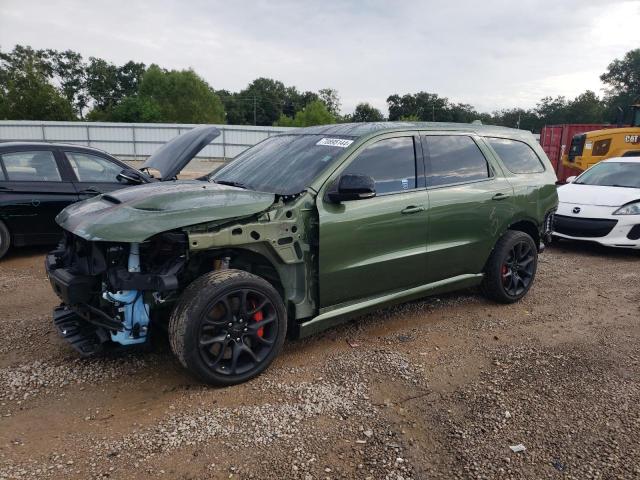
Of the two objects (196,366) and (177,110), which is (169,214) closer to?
(196,366)

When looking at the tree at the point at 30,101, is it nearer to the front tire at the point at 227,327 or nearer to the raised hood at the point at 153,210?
the raised hood at the point at 153,210

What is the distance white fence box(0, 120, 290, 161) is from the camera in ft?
87.7

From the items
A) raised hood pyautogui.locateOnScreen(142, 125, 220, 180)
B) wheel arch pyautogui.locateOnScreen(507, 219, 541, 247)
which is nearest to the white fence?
raised hood pyautogui.locateOnScreen(142, 125, 220, 180)

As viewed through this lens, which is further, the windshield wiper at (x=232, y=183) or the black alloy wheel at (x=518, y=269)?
the black alloy wheel at (x=518, y=269)

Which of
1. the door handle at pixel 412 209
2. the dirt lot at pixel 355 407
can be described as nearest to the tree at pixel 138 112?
the dirt lot at pixel 355 407

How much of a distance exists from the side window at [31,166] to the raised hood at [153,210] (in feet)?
11.1

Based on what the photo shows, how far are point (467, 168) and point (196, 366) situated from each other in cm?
297

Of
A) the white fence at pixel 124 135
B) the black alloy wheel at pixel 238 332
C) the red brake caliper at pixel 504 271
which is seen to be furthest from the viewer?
the white fence at pixel 124 135

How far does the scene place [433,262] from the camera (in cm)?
421

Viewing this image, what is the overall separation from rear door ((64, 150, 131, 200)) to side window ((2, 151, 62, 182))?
0.23m

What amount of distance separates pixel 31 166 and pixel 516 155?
235 inches

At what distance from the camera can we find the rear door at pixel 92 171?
6.56m

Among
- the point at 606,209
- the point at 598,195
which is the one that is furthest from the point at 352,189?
the point at 598,195

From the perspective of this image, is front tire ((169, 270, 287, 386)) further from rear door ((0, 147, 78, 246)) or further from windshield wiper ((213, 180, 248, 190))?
rear door ((0, 147, 78, 246))
